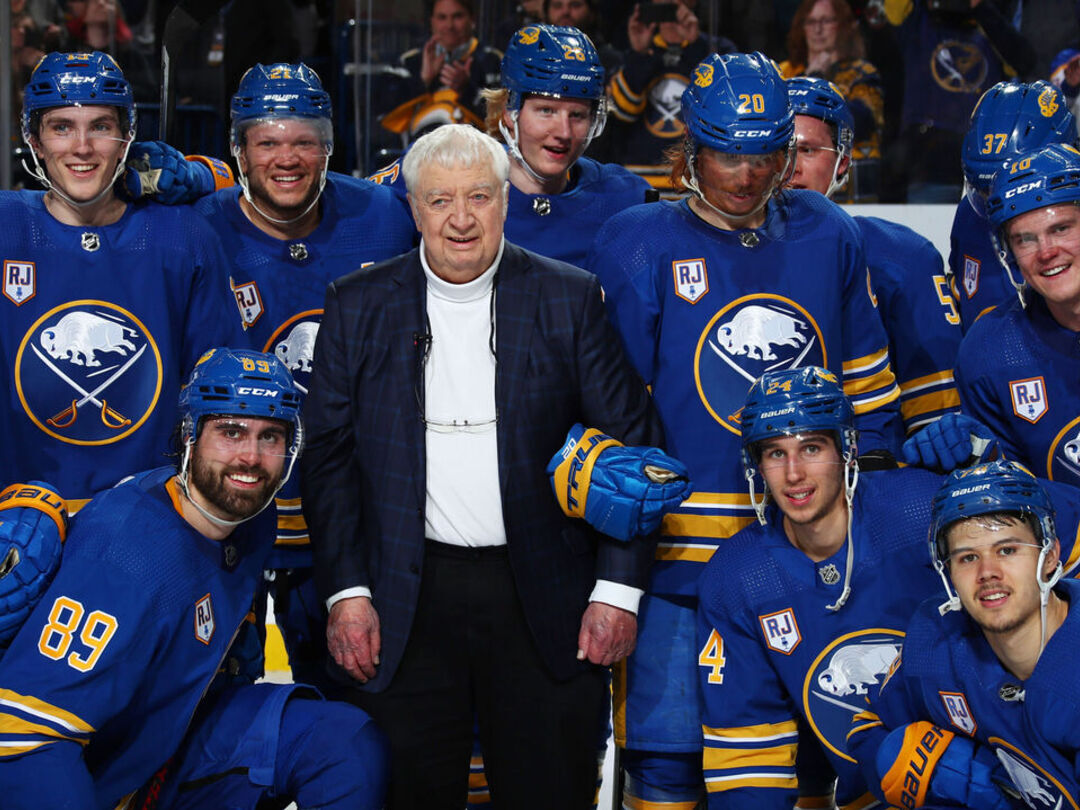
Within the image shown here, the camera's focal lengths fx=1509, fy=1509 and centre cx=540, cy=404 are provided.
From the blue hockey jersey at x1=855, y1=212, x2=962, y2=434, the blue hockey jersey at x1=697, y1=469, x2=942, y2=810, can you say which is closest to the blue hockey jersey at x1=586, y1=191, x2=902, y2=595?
the blue hockey jersey at x1=697, y1=469, x2=942, y2=810

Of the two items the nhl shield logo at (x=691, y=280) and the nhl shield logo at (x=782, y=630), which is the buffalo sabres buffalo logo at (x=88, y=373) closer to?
the nhl shield logo at (x=691, y=280)

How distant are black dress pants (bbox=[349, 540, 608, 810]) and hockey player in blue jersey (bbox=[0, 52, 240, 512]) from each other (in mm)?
748

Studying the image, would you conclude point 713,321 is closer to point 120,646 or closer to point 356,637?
point 356,637

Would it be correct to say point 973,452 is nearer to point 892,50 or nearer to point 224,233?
point 224,233

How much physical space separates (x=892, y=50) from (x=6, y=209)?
3.57 meters

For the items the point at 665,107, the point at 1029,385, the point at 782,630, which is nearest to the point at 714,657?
the point at 782,630

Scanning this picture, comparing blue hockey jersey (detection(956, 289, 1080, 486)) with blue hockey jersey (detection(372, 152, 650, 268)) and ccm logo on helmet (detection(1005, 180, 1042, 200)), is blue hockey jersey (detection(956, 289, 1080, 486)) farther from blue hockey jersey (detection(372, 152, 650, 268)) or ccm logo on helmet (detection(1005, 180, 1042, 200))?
blue hockey jersey (detection(372, 152, 650, 268))

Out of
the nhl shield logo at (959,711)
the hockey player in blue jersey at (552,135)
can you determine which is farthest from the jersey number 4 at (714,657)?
the hockey player in blue jersey at (552,135)

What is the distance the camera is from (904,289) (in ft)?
11.4

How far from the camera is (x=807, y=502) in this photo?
2.86 m

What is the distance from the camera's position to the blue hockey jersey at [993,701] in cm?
242

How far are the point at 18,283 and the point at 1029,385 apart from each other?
6.72 ft

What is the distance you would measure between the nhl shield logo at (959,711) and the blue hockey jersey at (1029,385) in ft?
2.13

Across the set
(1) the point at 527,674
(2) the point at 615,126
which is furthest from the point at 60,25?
(1) the point at 527,674
